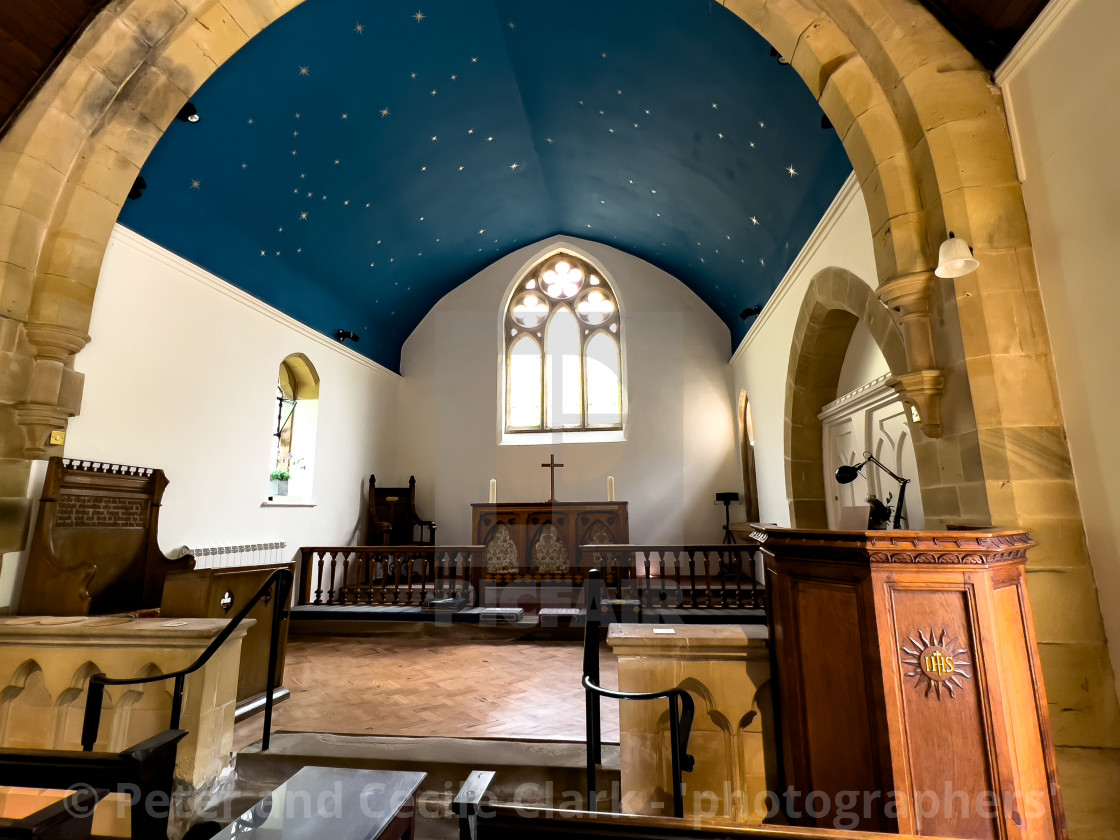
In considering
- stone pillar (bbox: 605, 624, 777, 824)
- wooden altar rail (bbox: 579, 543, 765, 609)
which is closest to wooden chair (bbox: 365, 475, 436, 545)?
wooden altar rail (bbox: 579, 543, 765, 609)

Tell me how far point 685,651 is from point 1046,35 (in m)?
2.96

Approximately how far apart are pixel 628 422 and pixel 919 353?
266 inches

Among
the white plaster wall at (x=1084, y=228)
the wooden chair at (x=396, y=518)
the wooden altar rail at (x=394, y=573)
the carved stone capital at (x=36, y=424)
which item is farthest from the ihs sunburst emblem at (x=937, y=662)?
the wooden chair at (x=396, y=518)

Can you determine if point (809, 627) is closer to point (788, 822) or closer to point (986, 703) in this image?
point (986, 703)

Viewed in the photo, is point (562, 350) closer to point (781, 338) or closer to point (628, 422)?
point (628, 422)

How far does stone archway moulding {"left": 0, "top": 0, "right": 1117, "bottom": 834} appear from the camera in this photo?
7.79 ft

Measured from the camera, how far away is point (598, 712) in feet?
8.19

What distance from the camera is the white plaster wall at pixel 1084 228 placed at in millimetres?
2088

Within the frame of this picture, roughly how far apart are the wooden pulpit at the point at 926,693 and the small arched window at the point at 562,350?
25.1 ft

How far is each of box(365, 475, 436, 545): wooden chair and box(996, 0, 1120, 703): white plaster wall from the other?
26.1 feet

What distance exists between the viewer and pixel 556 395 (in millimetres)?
9922

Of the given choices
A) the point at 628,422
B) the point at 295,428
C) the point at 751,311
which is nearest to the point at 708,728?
the point at 751,311

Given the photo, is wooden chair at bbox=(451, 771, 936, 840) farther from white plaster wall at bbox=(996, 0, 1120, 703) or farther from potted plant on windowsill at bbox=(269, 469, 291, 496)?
potted plant on windowsill at bbox=(269, 469, 291, 496)

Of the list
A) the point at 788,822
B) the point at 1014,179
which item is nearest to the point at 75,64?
the point at 1014,179
